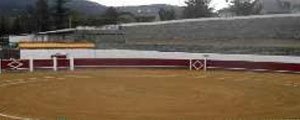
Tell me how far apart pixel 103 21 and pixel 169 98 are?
59.2 m

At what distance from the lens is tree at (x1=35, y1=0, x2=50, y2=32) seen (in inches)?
3366

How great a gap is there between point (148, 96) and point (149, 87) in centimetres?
301

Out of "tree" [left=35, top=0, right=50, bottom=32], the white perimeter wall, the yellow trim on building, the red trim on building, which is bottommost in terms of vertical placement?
the red trim on building

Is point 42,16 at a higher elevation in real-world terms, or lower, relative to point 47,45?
higher

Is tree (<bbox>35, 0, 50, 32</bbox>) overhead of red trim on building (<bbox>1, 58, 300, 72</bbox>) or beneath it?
overhead

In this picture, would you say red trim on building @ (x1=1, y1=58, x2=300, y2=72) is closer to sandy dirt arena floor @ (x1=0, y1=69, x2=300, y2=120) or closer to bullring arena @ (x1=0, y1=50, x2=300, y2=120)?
bullring arena @ (x1=0, y1=50, x2=300, y2=120)

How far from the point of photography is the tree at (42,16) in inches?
3366

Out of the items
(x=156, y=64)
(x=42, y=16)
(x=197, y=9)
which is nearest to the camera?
(x=156, y=64)

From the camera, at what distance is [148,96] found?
2147 centimetres

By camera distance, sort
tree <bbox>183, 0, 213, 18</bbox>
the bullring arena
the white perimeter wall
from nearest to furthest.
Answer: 1. the bullring arena
2. the white perimeter wall
3. tree <bbox>183, 0, 213, 18</bbox>

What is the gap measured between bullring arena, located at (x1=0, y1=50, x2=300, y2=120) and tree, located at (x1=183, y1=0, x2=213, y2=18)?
2399 inches

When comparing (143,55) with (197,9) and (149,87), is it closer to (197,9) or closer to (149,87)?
(149,87)

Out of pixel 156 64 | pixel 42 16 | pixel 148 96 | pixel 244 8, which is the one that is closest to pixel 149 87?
pixel 148 96

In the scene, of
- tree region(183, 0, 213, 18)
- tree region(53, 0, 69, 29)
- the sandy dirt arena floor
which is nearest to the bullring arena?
the sandy dirt arena floor
